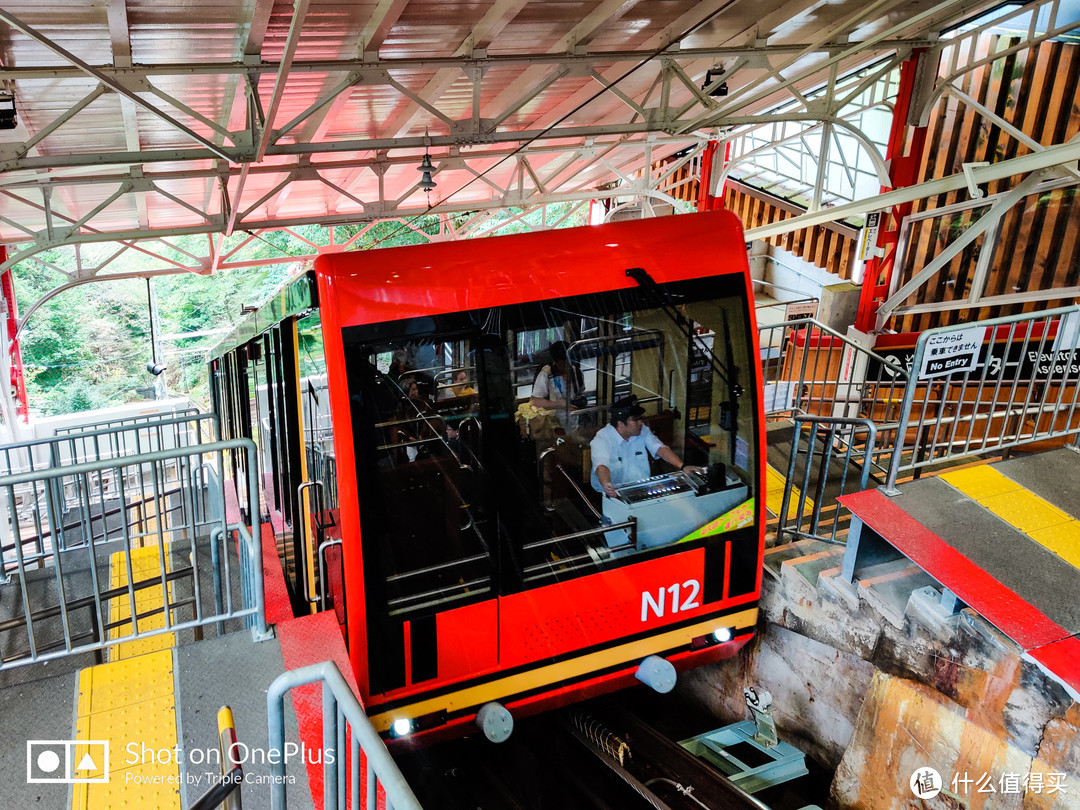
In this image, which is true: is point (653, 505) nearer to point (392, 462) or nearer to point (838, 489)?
point (392, 462)

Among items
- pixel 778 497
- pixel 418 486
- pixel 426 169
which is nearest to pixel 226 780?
pixel 418 486

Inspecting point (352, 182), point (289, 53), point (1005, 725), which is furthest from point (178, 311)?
point (1005, 725)

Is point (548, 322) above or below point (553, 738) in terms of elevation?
above

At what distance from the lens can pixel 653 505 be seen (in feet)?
12.7

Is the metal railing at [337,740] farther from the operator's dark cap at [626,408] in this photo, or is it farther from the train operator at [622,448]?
the operator's dark cap at [626,408]

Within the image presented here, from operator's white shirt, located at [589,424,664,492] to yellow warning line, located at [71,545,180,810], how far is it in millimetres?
2230

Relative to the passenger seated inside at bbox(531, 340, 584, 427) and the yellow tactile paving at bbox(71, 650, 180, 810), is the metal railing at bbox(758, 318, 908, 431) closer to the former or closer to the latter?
the passenger seated inside at bbox(531, 340, 584, 427)

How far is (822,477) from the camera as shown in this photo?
4.44 m

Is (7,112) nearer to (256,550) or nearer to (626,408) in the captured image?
(256,550)

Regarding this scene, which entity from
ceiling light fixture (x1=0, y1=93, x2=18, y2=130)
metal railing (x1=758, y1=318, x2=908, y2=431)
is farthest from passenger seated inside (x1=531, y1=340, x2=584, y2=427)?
ceiling light fixture (x1=0, y1=93, x2=18, y2=130)

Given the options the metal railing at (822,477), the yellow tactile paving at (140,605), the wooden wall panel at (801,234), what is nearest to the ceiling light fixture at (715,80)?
the wooden wall panel at (801,234)

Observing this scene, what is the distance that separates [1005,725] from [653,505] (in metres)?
1.87

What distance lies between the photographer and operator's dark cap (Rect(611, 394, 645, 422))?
12.3ft

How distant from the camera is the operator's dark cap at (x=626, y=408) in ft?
12.3
